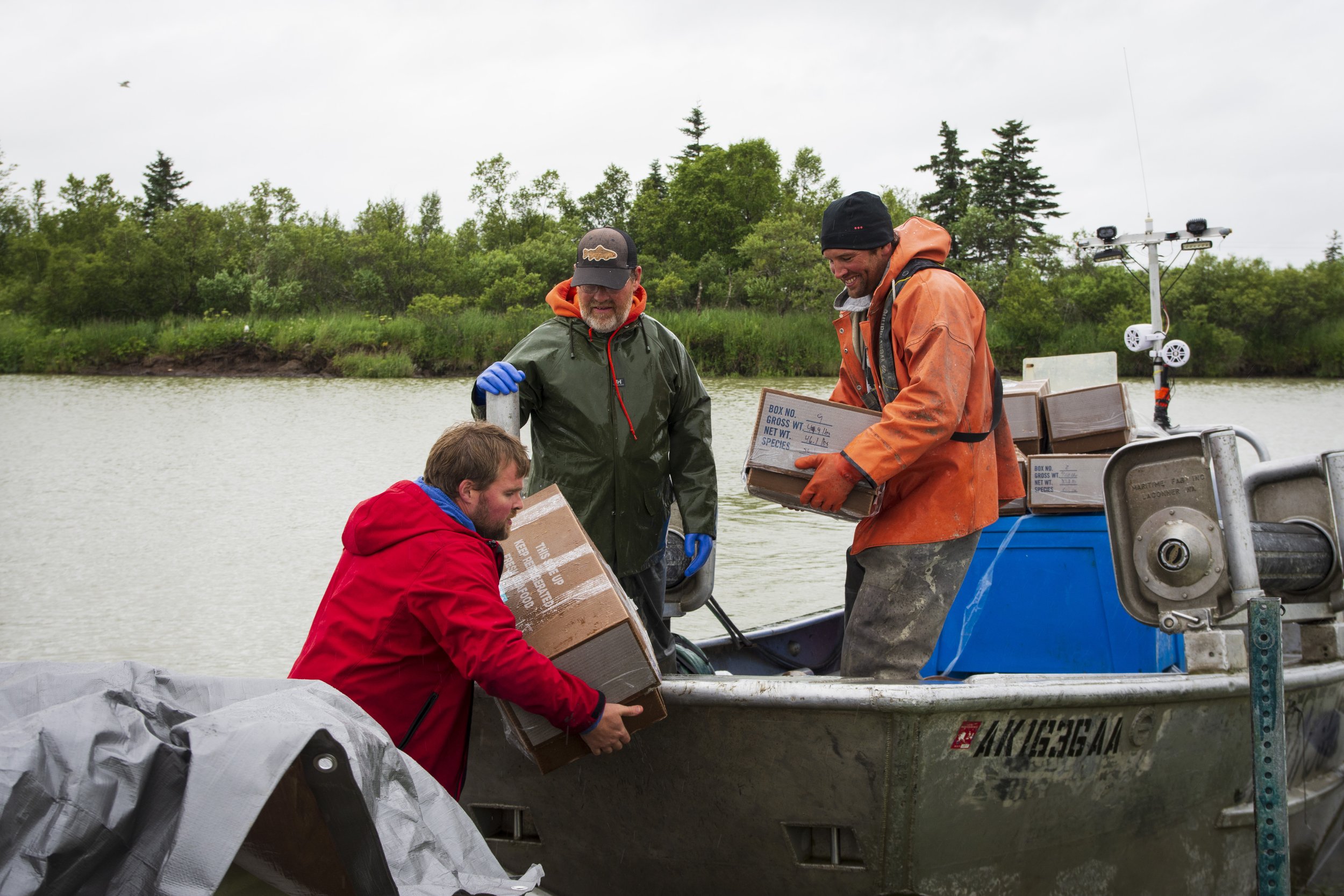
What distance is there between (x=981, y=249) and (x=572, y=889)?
195 feet

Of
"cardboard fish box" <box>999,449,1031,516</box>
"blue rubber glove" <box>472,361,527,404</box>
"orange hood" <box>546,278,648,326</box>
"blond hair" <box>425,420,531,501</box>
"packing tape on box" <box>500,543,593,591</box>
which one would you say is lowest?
"cardboard fish box" <box>999,449,1031,516</box>

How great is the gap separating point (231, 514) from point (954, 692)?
13048 millimetres

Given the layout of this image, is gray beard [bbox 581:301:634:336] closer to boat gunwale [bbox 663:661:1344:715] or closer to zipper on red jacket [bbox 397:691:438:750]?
boat gunwale [bbox 663:661:1344:715]

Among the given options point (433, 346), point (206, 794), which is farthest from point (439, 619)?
point (433, 346)

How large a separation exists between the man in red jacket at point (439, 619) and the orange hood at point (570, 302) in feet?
4.47

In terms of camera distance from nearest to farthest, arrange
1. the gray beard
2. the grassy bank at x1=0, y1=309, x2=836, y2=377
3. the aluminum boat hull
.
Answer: the aluminum boat hull → the gray beard → the grassy bank at x1=0, y1=309, x2=836, y2=377

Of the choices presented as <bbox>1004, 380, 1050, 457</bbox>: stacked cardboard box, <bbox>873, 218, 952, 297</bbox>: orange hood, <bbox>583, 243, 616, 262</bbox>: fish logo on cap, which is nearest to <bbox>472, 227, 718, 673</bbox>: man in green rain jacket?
<bbox>583, 243, 616, 262</bbox>: fish logo on cap

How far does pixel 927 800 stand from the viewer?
3.06m

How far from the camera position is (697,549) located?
13.9ft

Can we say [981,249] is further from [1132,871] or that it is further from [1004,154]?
[1132,871]

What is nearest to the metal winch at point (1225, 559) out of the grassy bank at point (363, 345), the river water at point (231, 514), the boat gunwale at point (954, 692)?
the boat gunwale at point (954, 692)

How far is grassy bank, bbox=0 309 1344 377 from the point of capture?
31609 mm

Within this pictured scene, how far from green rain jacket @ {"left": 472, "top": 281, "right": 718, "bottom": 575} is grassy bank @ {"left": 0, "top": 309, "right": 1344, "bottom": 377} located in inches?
1034

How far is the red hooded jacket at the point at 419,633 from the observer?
8.23 feet
